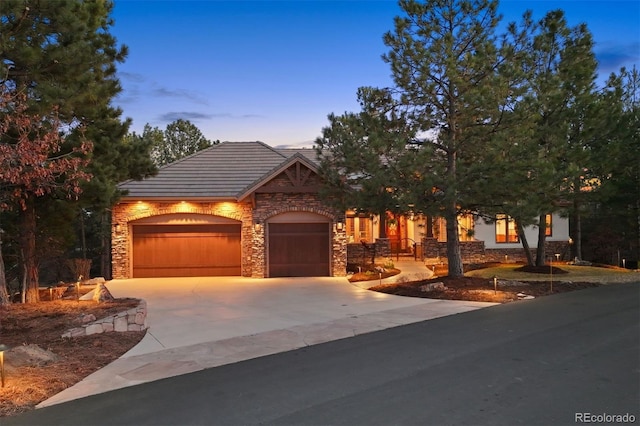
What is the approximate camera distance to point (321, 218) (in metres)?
18.1

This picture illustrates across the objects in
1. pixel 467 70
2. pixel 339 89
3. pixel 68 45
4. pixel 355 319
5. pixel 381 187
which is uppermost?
pixel 339 89

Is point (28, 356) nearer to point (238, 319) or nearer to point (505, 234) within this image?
point (238, 319)

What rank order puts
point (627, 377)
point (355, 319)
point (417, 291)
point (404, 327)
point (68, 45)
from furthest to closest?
1. point (417, 291)
2. point (355, 319)
3. point (404, 327)
4. point (68, 45)
5. point (627, 377)

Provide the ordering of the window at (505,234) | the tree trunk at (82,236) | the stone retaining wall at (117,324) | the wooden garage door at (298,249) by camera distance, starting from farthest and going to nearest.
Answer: the tree trunk at (82,236), the window at (505,234), the wooden garage door at (298,249), the stone retaining wall at (117,324)

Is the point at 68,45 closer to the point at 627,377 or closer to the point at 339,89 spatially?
the point at 627,377

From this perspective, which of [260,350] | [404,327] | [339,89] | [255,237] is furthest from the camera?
[339,89]

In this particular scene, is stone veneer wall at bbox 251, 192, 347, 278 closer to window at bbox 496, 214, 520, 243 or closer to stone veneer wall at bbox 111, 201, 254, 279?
stone veneer wall at bbox 111, 201, 254, 279

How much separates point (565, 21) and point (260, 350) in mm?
15642

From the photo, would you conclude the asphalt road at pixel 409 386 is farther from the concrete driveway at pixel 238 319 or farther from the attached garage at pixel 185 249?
the attached garage at pixel 185 249

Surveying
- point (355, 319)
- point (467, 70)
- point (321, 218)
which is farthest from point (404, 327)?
point (321, 218)

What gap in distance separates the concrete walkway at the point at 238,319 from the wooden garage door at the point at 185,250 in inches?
59.9

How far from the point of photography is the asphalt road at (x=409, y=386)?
478 cm

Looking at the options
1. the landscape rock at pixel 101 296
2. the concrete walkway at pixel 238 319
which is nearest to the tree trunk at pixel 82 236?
the concrete walkway at pixel 238 319

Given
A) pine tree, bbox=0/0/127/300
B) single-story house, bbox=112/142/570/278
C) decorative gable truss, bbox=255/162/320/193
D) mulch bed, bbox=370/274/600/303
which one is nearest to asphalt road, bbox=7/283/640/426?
mulch bed, bbox=370/274/600/303
